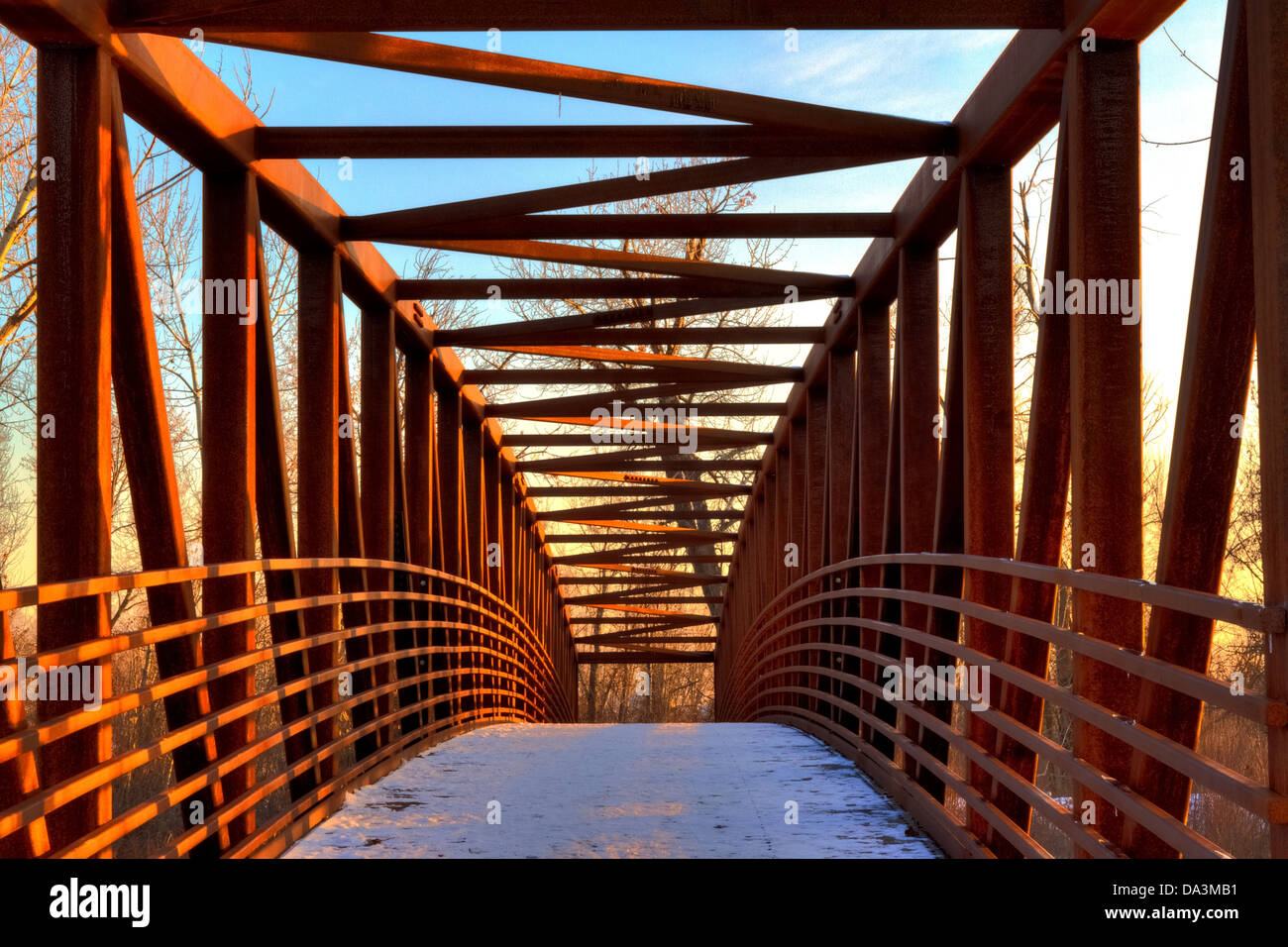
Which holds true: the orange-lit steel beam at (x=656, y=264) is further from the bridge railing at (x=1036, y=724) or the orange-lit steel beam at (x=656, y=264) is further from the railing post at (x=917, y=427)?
the bridge railing at (x=1036, y=724)

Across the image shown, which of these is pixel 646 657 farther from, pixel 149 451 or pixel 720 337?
pixel 149 451

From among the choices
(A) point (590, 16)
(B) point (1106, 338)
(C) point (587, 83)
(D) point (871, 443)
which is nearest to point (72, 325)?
(A) point (590, 16)

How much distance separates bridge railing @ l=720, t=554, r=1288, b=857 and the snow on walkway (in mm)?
324

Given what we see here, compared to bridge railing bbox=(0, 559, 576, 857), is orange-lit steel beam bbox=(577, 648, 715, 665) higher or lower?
lower

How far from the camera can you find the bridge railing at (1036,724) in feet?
8.94

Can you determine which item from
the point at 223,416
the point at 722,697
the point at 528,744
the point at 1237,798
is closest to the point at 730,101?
the point at 223,416

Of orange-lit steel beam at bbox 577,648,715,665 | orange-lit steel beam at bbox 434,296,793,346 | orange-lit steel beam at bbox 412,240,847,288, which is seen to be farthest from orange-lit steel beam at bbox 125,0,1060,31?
orange-lit steel beam at bbox 577,648,715,665

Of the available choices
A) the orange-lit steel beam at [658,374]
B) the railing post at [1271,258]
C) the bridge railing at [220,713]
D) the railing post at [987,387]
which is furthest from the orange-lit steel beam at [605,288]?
the railing post at [1271,258]

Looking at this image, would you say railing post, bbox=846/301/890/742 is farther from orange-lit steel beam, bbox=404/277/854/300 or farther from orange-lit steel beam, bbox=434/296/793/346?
orange-lit steel beam, bbox=434/296/793/346

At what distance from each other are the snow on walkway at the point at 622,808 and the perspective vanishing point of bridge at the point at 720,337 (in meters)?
0.04

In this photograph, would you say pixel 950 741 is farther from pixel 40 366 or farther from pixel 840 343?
pixel 840 343

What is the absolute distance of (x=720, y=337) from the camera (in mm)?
10695

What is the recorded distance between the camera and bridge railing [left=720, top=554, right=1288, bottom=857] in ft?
8.94

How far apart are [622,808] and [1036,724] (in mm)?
2100
